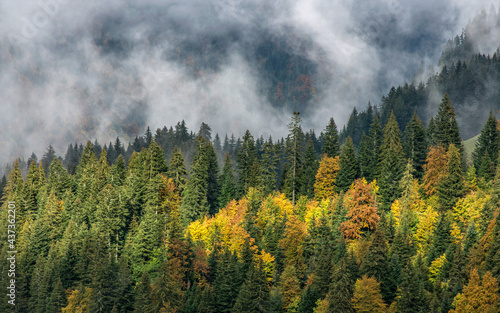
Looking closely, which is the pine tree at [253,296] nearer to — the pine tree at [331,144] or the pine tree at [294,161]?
the pine tree at [294,161]

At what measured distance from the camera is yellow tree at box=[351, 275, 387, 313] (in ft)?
184

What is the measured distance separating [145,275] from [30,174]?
210ft

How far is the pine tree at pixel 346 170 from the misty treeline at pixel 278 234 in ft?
0.87

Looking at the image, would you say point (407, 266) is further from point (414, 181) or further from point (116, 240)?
point (116, 240)

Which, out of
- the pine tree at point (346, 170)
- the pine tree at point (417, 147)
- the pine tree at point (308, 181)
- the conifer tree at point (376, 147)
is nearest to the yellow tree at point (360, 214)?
the pine tree at point (346, 170)

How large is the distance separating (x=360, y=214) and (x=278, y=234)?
42.6 feet

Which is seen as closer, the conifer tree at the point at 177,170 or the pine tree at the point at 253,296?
the pine tree at the point at 253,296

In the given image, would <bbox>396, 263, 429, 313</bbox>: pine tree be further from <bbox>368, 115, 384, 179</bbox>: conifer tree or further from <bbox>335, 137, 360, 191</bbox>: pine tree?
<bbox>368, 115, 384, 179</bbox>: conifer tree

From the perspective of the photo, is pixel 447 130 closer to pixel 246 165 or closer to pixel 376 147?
pixel 376 147

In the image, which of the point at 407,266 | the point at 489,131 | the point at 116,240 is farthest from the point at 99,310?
the point at 489,131

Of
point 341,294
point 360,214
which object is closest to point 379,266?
point 341,294

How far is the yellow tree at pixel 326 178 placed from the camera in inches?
3378

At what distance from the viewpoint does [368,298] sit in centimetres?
5634

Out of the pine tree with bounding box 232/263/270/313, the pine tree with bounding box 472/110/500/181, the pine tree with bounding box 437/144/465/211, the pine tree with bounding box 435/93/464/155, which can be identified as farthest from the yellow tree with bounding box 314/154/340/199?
the pine tree with bounding box 232/263/270/313
